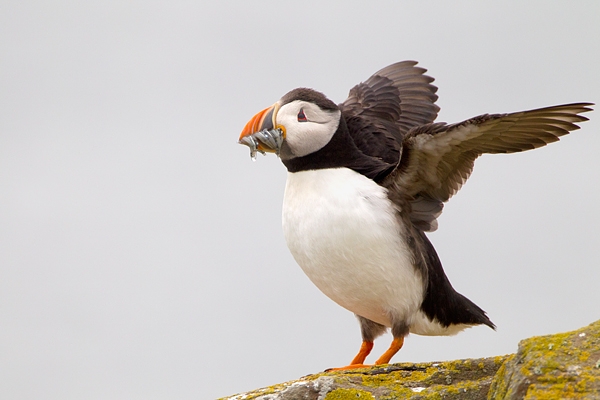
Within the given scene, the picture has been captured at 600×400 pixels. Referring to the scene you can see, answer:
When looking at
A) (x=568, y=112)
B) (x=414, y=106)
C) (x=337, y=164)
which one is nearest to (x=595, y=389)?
(x=568, y=112)

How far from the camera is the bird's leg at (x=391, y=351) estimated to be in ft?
21.6

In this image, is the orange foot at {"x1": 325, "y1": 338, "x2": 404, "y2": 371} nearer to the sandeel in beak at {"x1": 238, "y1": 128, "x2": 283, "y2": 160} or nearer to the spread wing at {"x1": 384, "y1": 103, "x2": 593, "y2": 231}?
the spread wing at {"x1": 384, "y1": 103, "x2": 593, "y2": 231}

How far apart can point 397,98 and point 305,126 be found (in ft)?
9.49

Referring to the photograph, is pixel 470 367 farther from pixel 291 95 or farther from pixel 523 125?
pixel 291 95

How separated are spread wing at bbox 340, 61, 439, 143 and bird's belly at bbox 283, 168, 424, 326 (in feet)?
7.32

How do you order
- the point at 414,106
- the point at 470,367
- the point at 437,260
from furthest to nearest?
the point at 414,106 < the point at 437,260 < the point at 470,367

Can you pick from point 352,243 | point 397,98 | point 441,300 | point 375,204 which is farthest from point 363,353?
point 397,98

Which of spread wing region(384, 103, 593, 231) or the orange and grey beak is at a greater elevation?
the orange and grey beak

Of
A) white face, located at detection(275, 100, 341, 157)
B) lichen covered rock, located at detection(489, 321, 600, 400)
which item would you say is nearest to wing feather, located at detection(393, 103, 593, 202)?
white face, located at detection(275, 100, 341, 157)

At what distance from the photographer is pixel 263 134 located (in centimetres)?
684

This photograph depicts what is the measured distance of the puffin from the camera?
667 centimetres

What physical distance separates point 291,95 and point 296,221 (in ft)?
3.81

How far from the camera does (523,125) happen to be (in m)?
6.23

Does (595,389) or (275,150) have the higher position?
(275,150)
